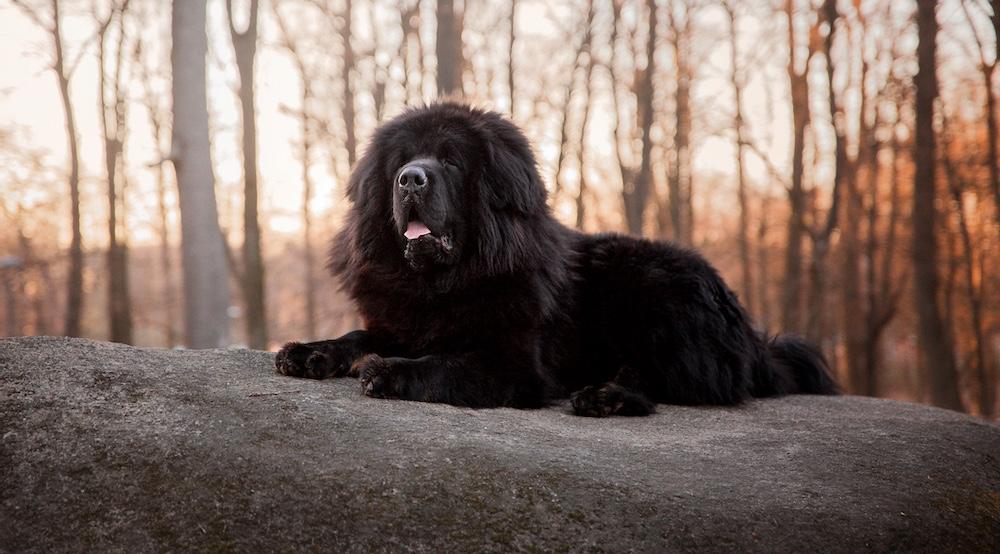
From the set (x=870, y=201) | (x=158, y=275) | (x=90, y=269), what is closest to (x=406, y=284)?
→ (x=870, y=201)

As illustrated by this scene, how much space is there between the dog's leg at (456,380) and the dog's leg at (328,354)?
0.35ft

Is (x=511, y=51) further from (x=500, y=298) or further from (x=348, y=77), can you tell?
(x=500, y=298)

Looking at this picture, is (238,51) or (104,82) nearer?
(238,51)

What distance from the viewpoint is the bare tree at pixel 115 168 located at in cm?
1593

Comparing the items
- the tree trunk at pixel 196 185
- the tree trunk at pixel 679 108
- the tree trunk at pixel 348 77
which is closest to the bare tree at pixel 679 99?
the tree trunk at pixel 679 108

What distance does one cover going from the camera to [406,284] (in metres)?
4.40

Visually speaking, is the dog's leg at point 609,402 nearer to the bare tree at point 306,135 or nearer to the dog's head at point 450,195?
the dog's head at point 450,195

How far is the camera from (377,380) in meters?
3.70

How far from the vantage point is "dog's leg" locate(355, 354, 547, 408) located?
12.3ft

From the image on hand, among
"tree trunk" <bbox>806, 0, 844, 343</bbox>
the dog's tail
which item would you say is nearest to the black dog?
the dog's tail

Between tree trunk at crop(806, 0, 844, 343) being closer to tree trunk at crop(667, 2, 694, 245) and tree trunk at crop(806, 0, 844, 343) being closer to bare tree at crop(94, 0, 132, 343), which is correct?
tree trunk at crop(667, 2, 694, 245)

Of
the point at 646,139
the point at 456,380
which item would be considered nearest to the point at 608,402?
the point at 456,380

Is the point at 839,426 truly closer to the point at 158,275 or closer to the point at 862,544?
the point at 862,544

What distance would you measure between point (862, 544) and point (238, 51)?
13.3m
